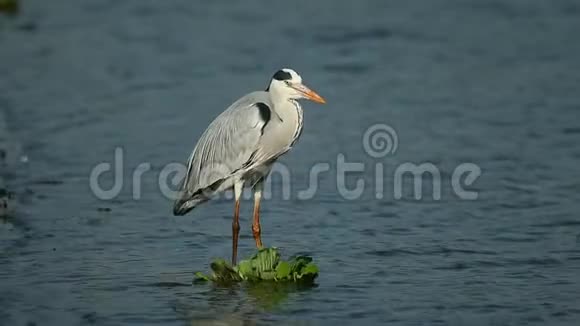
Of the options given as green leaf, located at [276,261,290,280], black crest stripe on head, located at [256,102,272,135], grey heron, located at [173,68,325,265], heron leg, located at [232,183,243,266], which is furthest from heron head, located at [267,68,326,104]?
green leaf, located at [276,261,290,280]

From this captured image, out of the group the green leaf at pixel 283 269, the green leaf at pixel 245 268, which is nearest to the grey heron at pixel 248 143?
the green leaf at pixel 245 268

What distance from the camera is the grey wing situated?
9.38 meters

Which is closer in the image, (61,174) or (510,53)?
A: (61,174)

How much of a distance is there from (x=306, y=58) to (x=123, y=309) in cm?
945

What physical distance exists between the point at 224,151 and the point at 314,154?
348cm

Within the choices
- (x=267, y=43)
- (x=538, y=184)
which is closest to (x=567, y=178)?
Answer: (x=538, y=184)

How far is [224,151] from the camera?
9484 mm

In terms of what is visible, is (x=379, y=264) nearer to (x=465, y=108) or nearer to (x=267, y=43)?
(x=465, y=108)

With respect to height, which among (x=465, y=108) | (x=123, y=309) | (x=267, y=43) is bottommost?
(x=123, y=309)

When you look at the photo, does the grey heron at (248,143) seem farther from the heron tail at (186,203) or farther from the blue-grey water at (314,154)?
the blue-grey water at (314,154)

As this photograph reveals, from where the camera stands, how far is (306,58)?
1730 centimetres

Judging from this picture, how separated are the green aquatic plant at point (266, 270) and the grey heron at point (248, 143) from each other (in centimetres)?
52

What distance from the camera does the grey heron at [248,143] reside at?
9.30 m

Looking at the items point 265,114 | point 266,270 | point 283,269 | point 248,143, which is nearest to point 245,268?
point 266,270
